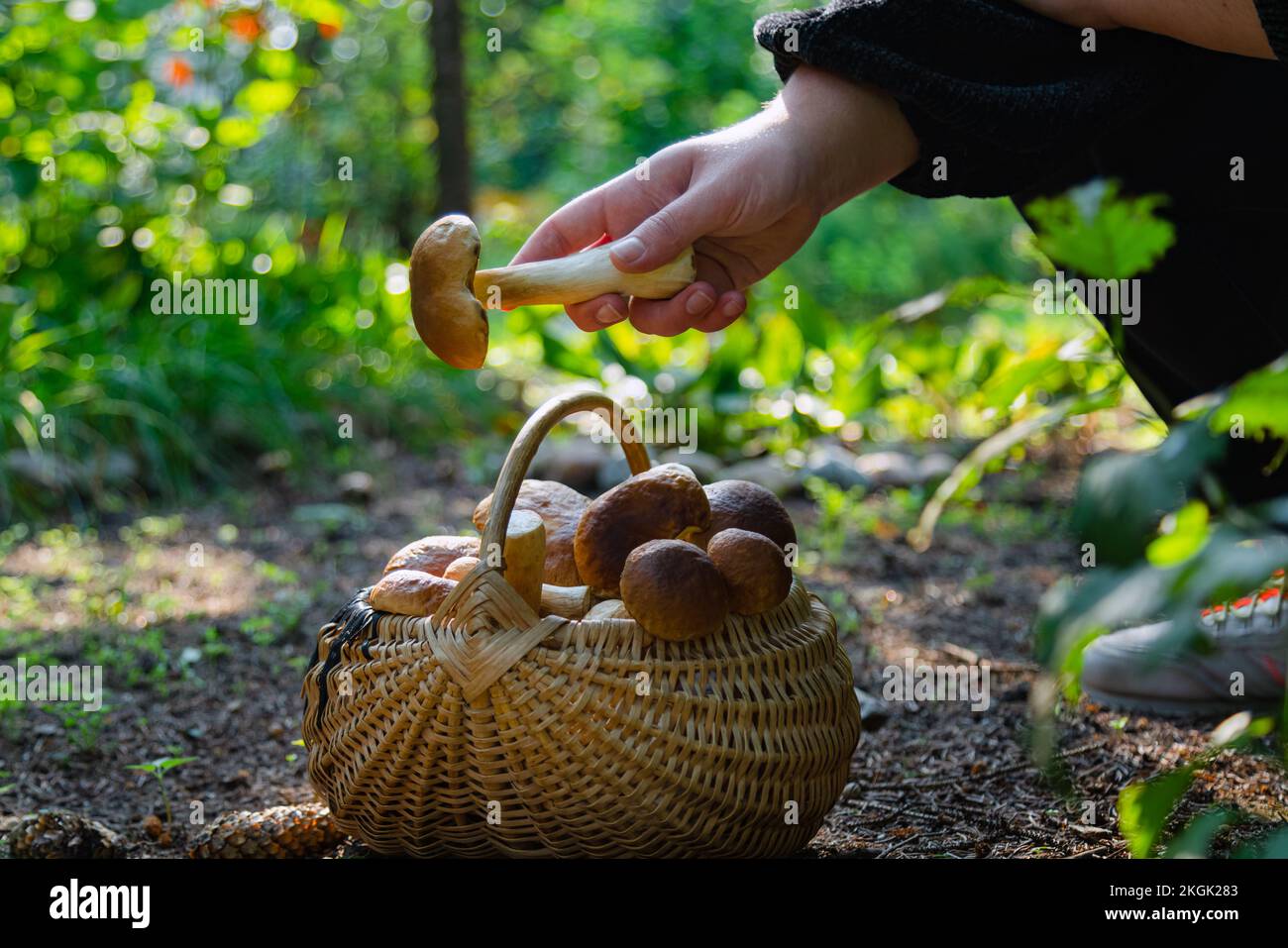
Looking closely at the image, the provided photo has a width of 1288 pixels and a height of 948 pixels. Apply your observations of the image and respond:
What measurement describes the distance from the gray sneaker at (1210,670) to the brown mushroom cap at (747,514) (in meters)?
0.88

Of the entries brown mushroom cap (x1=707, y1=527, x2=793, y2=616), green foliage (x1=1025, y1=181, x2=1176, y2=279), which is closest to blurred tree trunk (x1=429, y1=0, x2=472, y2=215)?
brown mushroom cap (x1=707, y1=527, x2=793, y2=616)

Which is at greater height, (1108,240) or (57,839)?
(1108,240)

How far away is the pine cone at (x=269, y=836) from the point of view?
172 cm

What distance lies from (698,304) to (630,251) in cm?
20

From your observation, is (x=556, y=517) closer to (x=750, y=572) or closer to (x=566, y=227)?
(x=750, y=572)

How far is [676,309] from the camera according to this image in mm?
1868

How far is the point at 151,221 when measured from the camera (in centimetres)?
493

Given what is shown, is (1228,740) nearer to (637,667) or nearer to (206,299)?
(637,667)

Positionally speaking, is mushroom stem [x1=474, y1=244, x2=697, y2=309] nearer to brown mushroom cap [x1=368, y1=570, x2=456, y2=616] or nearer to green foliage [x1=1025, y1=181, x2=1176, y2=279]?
brown mushroom cap [x1=368, y1=570, x2=456, y2=616]

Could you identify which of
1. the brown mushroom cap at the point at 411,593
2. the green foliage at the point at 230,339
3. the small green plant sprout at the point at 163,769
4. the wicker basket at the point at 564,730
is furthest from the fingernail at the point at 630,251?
the green foliage at the point at 230,339

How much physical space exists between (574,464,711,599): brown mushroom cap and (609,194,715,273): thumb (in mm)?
314

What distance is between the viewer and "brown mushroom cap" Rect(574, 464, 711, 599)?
163cm

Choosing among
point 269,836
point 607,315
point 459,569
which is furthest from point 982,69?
point 269,836
